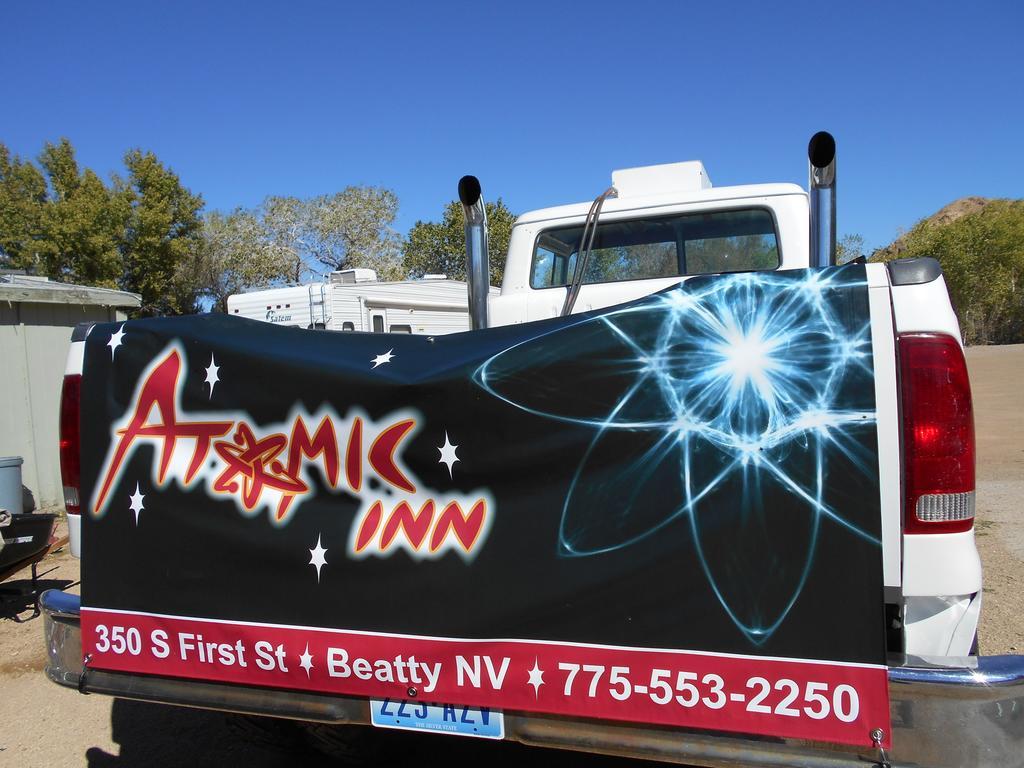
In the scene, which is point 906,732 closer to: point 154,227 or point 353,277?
point 353,277

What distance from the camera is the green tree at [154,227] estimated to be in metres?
28.5

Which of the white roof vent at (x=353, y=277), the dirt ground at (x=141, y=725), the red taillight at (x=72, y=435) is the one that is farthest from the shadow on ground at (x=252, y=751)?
the white roof vent at (x=353, y=277)

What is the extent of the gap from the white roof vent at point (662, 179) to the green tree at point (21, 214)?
27.9 metres

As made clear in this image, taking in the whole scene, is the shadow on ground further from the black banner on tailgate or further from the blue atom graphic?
the blue atom graphic

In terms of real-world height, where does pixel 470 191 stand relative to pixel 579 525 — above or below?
above

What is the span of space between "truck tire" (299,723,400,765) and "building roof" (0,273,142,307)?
21.4 ft

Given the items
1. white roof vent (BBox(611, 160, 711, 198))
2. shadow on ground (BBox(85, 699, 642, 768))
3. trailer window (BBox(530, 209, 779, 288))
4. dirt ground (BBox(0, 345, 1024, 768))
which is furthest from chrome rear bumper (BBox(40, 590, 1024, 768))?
white roof vent (BBox(611, 160, 711, 198))

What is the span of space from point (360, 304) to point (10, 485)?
623cm

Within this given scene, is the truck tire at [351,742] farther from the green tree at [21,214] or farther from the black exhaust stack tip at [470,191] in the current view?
the green tree at [21,214]

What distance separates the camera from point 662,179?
447cm

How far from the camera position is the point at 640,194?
452 cm

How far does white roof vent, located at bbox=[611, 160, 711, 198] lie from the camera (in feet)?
14.5

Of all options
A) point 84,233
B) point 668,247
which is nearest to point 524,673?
point 668,247

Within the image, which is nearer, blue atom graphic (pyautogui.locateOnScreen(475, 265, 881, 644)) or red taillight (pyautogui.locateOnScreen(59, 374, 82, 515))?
blue atom graphic (pyautogui.locateOnScreen(475, 265, 881, 644))
